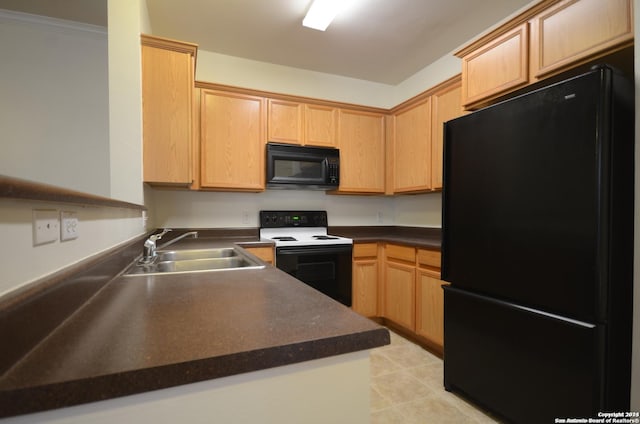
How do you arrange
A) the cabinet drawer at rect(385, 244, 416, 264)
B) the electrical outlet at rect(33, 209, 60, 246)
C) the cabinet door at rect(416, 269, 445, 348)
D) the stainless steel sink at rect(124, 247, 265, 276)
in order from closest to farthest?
the electrical outlet at rect(33, 209, 60, 246), the stainless steel sink at rect(124, 247, 265, 276), the cabinet door at rect(416, 269, 445, 348), the cabinet drawer at rect(385, 244, 416, 264)

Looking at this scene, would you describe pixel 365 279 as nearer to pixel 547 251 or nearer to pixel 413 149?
pixel 413 149

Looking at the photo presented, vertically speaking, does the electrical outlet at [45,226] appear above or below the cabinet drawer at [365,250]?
above

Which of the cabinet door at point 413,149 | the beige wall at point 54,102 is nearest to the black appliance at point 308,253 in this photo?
the cabinet door at point 413,149

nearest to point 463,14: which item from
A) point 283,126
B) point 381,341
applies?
point 283,126

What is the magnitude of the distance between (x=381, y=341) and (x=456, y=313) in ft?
4.56

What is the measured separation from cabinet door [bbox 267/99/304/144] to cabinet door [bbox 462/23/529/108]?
1.48 metres

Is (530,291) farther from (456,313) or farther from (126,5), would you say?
(126,5)

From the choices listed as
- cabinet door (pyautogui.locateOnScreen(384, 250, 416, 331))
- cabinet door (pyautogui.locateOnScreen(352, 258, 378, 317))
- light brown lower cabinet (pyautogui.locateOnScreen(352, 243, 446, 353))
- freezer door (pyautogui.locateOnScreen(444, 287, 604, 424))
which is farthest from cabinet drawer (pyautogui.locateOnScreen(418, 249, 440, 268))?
cabinet door (pyautogui.locateOnScreen(352, 258, 378, 317))

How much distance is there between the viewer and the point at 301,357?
546 mm

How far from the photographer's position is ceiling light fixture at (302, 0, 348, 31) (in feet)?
6.88

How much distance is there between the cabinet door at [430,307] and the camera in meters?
2.25

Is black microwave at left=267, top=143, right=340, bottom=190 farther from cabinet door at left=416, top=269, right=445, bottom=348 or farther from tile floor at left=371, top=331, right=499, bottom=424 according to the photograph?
tile floor at left=371, top=331, right=499, bottom=424

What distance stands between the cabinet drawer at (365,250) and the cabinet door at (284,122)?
117cm

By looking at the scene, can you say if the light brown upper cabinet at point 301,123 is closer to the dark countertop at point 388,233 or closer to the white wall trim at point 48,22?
the dark countertop at point 388,233
